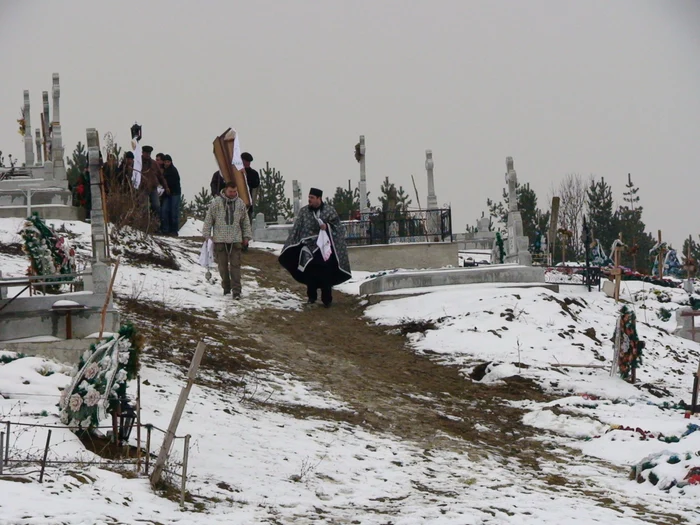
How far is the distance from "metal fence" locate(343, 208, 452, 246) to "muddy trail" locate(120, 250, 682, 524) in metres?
7.67

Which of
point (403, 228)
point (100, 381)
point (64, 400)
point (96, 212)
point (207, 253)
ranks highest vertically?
point (96, 212)

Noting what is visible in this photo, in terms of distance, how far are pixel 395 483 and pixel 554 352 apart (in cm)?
645

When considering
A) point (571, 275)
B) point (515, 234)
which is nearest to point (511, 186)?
point (515, 234)

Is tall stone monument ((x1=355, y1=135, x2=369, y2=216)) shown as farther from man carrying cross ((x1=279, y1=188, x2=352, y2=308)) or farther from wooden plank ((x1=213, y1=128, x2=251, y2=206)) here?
man carrying cross ((x1=279, y1=188, x2=352, y2=308))

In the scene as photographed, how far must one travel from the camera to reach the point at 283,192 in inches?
1832

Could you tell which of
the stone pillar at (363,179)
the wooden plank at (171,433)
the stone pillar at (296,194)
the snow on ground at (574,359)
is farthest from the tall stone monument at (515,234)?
the wooden plank at (171,433)

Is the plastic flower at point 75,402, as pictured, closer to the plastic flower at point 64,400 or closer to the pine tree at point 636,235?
the plastic flower at point 64,400

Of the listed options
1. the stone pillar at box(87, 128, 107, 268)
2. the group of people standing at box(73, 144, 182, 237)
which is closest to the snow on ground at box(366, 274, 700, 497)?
the stone pillar at box(87, 128, 107, 268)

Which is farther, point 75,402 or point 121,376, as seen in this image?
point 121,376

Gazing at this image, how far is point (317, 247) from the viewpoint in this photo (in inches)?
672

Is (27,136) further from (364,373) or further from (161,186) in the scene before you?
(364,373)

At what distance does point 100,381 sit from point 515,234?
12795mm

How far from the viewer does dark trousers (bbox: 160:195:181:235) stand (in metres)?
24.0

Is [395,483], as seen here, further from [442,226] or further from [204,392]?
[442,226]
